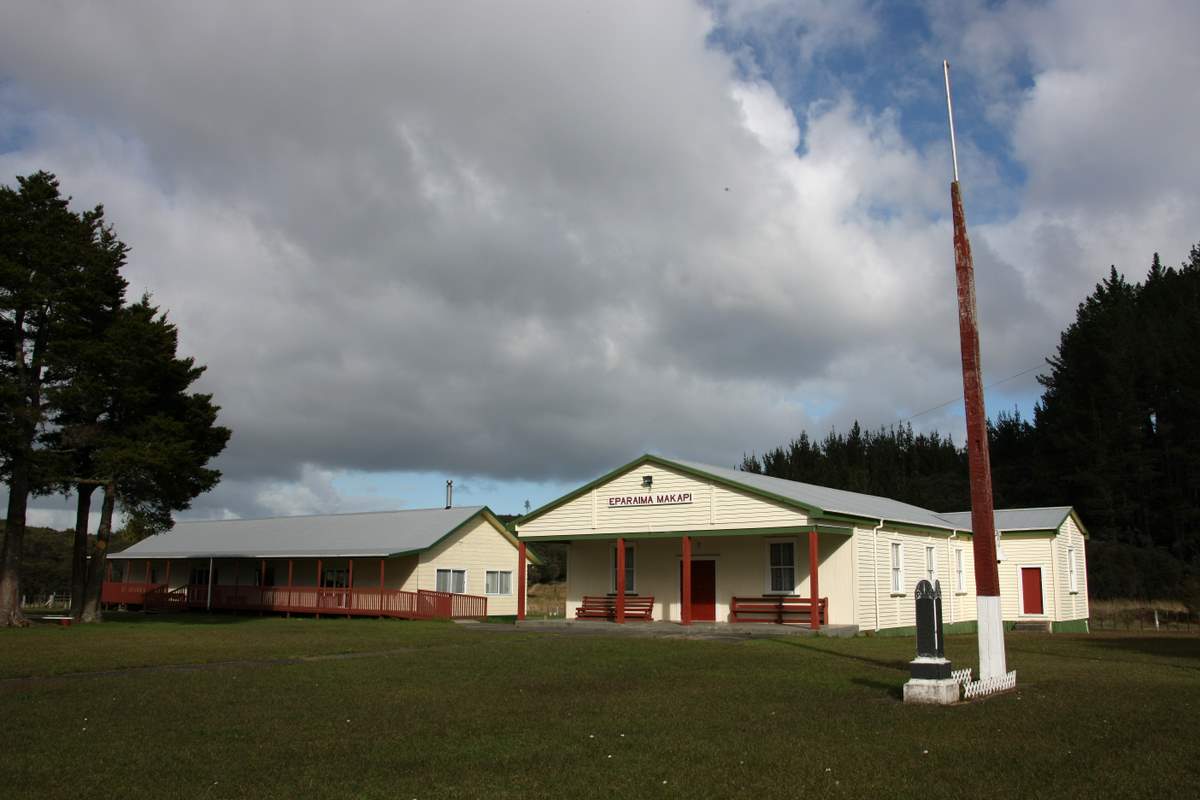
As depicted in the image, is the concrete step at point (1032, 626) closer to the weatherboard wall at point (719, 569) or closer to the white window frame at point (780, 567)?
the weatherboard wall at point (719, 569)

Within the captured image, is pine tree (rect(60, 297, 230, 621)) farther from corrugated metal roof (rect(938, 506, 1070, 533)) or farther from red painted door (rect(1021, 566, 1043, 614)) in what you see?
red painted door (rect(1021, 566, 1043, 614))

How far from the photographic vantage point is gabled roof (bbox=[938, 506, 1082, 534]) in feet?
109

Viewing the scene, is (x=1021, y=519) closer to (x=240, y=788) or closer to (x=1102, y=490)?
(x=1102, y=490)

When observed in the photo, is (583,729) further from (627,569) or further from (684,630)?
(627,569)

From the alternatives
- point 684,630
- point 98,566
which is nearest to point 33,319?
point 98,566

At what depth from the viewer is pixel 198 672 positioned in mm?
14539

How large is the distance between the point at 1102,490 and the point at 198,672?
5301 centimetres

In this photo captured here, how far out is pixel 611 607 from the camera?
2950cm

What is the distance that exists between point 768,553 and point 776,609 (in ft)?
6.04

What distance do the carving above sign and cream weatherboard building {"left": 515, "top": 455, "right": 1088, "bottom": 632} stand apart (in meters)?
0.03

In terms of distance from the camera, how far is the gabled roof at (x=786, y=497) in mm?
25253

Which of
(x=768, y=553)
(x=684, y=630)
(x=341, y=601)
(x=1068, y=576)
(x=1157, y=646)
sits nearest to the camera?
(x=1157, y=646)

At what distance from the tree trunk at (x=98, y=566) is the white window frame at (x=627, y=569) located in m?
16.4

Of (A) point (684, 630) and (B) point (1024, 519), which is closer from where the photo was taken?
(A) point (684, 630)
